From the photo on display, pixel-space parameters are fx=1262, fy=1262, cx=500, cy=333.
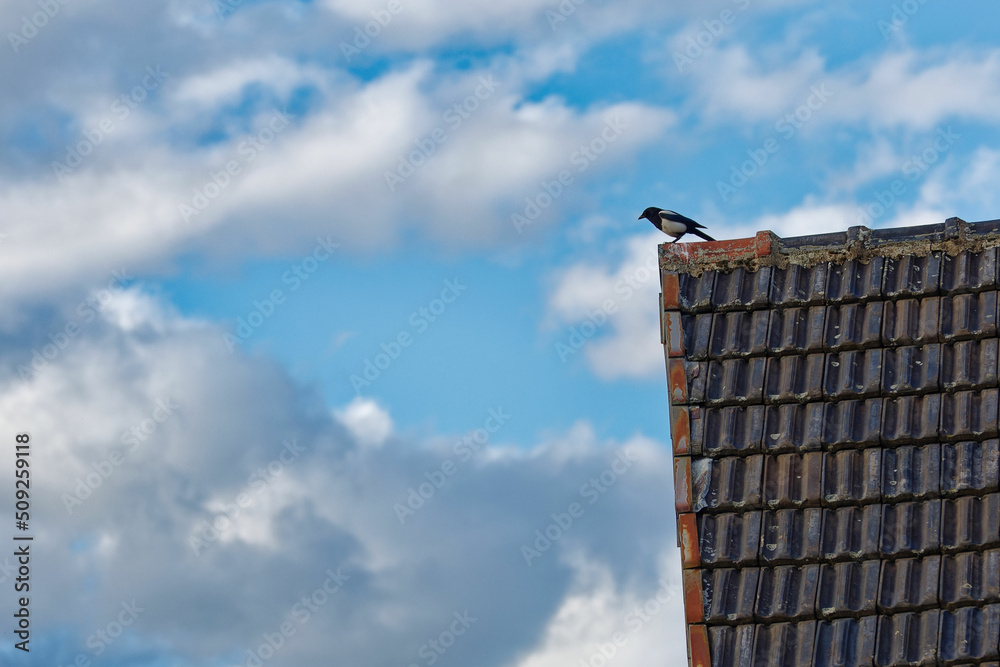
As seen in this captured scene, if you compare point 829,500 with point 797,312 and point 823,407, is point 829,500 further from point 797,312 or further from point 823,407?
point 797,312

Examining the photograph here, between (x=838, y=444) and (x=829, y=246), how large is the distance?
1578 millimetres

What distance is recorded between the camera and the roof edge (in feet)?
27.0

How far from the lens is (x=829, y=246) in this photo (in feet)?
27.8

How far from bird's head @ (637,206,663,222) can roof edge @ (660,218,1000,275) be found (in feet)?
5.27

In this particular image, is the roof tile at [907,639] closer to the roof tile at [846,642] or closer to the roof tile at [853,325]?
the roof tile at [846,642]

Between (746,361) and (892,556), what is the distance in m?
1.60

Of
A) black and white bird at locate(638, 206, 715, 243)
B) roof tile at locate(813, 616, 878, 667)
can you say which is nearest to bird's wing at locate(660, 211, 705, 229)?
black and white bird at locate(638, 206, 715, 243)

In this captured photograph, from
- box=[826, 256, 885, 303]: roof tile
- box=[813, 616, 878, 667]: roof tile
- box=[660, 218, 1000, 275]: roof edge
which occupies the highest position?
box=[660, 218, 1000, 275]: roof edge

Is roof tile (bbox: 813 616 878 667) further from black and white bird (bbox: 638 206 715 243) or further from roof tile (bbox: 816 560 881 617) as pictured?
black and white bird (bbox: 638 206 715 243)

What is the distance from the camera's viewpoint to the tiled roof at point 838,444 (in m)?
6.95

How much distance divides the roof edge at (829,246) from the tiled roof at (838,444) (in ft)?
0.04

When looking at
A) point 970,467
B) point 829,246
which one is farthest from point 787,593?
point 829,246

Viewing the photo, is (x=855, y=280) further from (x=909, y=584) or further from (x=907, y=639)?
(x=907, y=639)

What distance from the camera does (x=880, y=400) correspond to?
7668 millimetres
